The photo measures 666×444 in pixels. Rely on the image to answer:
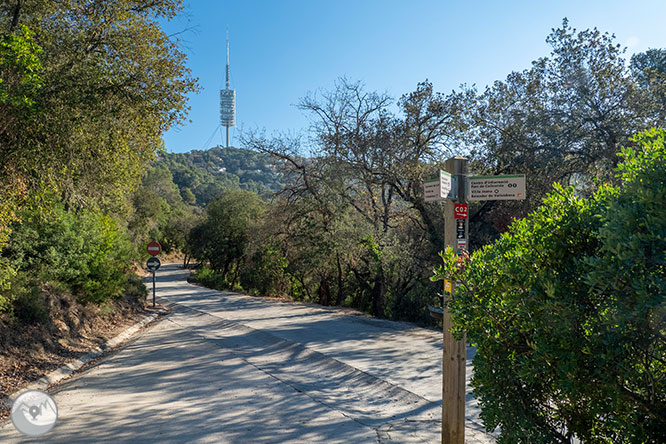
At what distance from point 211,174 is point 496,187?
133 meters

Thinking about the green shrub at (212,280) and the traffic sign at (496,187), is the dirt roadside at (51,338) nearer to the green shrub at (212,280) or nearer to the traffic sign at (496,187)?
the traffic sign at (496,187)

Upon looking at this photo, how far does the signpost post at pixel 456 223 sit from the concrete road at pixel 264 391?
1067mm

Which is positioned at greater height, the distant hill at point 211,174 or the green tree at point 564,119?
the distant hill at point 211,174

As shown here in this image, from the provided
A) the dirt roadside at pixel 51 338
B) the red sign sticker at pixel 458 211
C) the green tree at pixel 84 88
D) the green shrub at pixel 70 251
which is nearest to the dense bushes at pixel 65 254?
the green shrub at pixel 70 251

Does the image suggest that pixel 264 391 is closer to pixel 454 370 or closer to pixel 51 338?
pixel 454 370

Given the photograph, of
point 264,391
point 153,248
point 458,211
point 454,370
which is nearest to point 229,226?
point 153,248

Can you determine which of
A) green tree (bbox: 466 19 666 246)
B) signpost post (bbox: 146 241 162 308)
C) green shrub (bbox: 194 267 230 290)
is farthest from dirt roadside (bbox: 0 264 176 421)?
green shrub (bbox: 194 267 230 290)

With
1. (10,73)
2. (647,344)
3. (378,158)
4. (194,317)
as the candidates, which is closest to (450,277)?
(647,344)

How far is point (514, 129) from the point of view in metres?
13.2

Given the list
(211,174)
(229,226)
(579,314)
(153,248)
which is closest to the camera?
(579,314)

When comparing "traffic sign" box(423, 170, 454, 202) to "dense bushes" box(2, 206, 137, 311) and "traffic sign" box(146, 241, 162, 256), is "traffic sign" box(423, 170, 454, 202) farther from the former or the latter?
"traffic sign" box(146, 241, 162, 256)

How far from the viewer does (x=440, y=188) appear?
449 cm

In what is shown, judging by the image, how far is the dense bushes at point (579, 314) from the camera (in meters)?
2.36

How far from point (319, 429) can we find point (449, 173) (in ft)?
11.5
